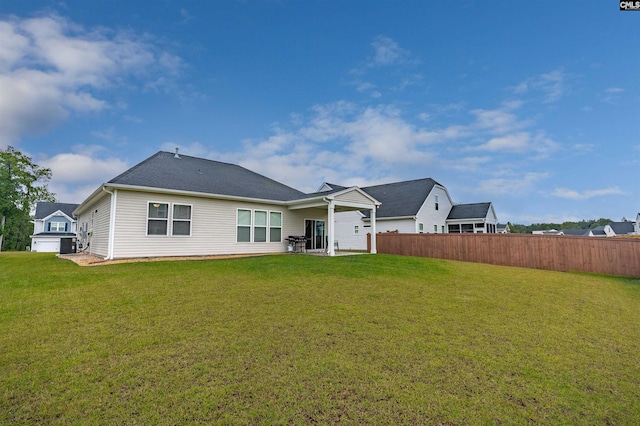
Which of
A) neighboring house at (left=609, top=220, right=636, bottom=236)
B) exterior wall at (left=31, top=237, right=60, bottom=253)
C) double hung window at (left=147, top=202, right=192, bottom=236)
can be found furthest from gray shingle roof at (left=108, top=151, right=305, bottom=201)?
neighboring house at (left=609, top=220, right=636, bottom=236)

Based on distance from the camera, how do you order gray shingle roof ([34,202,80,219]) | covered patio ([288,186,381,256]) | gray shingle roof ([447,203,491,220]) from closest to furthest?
covered patio ([288,186,381,256]) → gray shingle roof ([447,203,491,220]) → gray shingle roof ([34,202,80,219])

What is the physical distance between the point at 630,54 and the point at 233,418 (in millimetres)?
17386

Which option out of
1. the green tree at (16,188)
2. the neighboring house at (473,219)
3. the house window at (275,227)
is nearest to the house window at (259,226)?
the house window at (275,227)

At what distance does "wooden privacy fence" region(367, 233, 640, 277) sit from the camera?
12102 mm

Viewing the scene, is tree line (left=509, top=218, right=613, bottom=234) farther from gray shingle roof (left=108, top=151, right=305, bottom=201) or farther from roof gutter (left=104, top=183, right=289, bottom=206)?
roof gutter (left=104, top=183, right=289, bottom=206)

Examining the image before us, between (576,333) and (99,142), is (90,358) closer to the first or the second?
→ (576,333)

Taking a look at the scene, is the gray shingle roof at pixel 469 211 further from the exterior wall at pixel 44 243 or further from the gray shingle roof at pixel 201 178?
the exterior wall at pixel 44 243

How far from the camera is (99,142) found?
18.7 m

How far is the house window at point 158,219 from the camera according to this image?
39.9 ft

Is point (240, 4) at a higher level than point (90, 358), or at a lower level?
higher

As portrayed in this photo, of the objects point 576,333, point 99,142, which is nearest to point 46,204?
point 99,142

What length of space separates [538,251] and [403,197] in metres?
12.8

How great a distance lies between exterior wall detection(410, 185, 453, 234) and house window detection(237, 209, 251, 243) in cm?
1326

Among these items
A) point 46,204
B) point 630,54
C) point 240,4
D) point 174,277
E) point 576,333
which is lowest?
point 576,333
